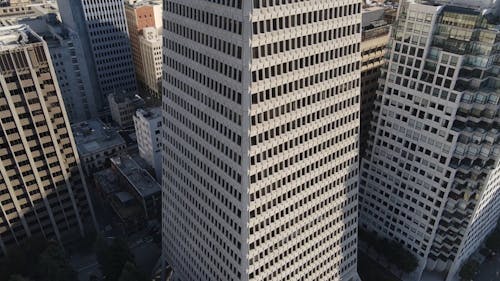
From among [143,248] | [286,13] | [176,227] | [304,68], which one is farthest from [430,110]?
[143,248]

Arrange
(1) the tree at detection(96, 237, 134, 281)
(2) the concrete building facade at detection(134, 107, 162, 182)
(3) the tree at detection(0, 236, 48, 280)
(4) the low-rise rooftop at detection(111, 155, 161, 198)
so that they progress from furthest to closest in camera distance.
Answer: (2) the concrete building facade at detection(134, 107, 162, 182) < (4) the low-rise rooftop at detection(111, 155, 161, 198) < (3) the tree at detection(0, 236, 48, 280) < (1) the tree at detection(96, 237, 134, 281)

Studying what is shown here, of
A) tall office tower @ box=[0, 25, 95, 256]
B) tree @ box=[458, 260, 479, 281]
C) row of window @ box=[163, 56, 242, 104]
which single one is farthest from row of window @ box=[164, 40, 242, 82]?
tree @ box=[458, 260, 479, 281]

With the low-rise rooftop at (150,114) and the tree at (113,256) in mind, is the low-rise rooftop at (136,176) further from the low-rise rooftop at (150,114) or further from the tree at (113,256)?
the tree at (113,256)

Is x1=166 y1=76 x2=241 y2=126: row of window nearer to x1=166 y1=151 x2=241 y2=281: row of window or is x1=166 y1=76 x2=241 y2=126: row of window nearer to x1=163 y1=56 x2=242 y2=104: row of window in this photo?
x1=163 y1=56 x2=242 y2=104: row of window

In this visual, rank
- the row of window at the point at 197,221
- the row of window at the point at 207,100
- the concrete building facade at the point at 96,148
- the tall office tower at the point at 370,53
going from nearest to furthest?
the row of window at the point at 207,100 < the row of window at the point at 197,221 < the tall office tower at the point at 370,53 < the concrete building facade at the point at 96,148

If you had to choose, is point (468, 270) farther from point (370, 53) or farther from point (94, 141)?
point (94, 141)

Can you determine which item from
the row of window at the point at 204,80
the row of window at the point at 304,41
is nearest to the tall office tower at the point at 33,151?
the row of window at the point at 204,80

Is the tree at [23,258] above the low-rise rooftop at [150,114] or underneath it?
underneath
